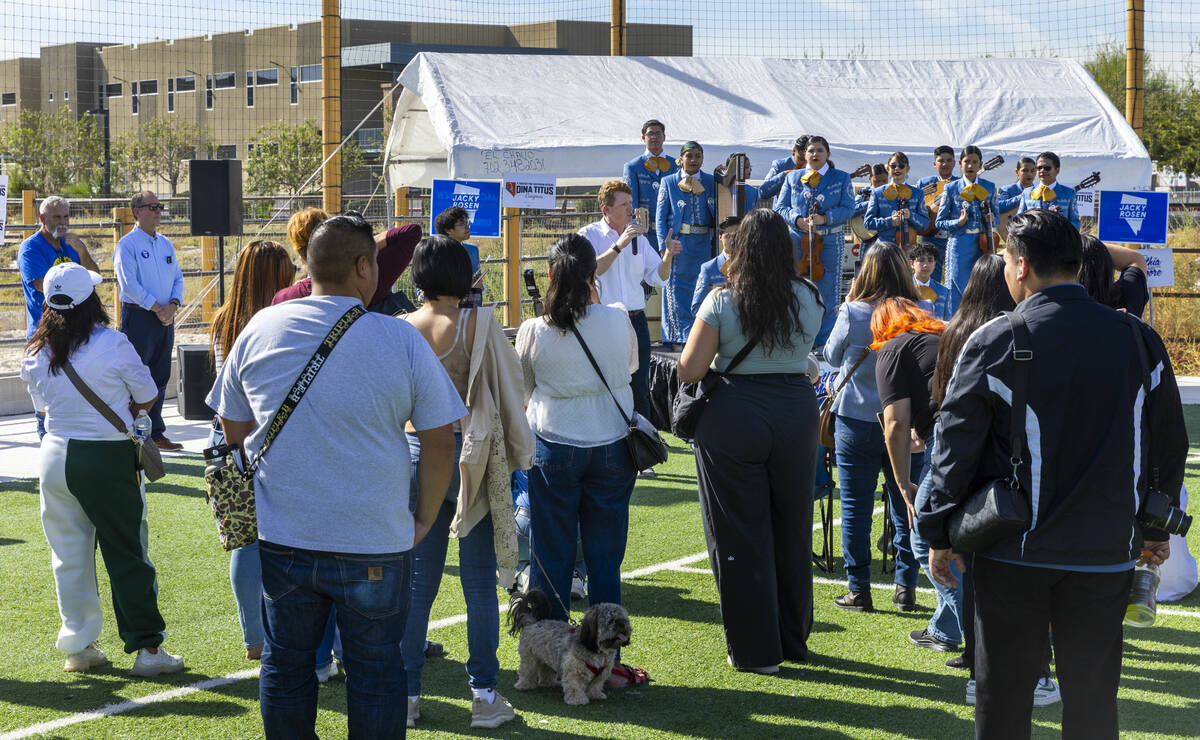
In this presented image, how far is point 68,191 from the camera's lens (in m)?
34.9

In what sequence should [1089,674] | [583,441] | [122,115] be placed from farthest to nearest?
[122,115], [583,441], [1089,674]

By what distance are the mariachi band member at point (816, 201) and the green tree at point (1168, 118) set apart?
21132 mm

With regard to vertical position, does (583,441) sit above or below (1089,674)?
above

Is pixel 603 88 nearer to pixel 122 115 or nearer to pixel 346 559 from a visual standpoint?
pixel 346 559

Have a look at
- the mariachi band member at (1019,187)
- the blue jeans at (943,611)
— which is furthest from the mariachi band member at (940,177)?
the blue jeans at (943,611)

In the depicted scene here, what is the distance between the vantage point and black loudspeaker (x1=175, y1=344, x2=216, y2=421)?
9820mm

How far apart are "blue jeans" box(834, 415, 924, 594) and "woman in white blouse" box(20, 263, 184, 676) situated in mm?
2932

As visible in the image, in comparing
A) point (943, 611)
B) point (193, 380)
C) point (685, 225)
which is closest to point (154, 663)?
point (943, 611)

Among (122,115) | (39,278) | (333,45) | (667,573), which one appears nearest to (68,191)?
(122,115)

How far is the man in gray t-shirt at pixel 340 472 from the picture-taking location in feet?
10.00

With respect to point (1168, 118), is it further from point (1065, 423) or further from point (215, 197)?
point (1065, 423)

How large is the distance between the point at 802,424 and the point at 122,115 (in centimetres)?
3702

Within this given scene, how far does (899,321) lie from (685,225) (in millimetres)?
5881

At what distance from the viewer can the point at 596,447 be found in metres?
4.70
